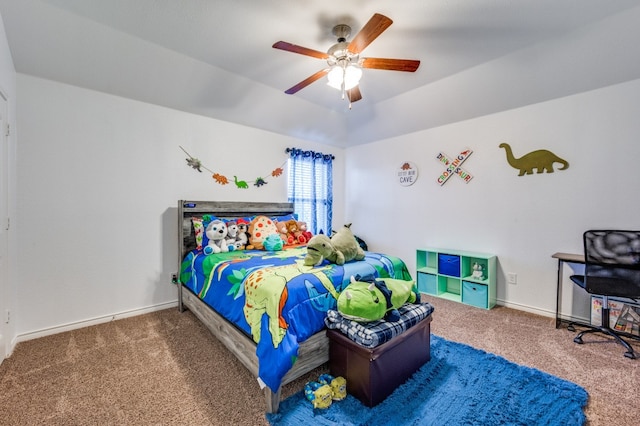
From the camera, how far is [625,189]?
8.25ft

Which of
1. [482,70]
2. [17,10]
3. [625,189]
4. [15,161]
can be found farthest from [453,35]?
[15,161]

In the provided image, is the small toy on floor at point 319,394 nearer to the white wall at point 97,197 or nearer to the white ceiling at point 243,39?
the white wall at point 97,197

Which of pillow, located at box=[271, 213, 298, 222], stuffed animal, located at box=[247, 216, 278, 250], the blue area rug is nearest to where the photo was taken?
the blue area rug

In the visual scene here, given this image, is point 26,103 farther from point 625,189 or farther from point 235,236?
point 625,189

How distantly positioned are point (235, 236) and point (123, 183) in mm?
1292

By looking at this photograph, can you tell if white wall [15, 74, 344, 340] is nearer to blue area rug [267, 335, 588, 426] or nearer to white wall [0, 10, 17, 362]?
white wall [0, 10, 17, 362]

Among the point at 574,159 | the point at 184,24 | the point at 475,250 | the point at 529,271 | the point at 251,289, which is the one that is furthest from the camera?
the point at 475,250

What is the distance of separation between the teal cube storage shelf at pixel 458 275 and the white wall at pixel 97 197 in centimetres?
302

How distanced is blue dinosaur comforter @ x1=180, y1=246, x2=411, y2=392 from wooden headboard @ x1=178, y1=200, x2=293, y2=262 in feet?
2.14

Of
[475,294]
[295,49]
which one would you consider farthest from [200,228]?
[475,294]

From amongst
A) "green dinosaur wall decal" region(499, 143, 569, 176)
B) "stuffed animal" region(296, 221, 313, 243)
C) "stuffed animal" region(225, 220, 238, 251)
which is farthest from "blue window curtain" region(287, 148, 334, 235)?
"green dinosaur wall decal" region(499, 143, 569, 176)

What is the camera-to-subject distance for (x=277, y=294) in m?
1.65

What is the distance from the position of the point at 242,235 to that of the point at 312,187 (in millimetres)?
1760

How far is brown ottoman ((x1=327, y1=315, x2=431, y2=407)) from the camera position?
1.59 metres
